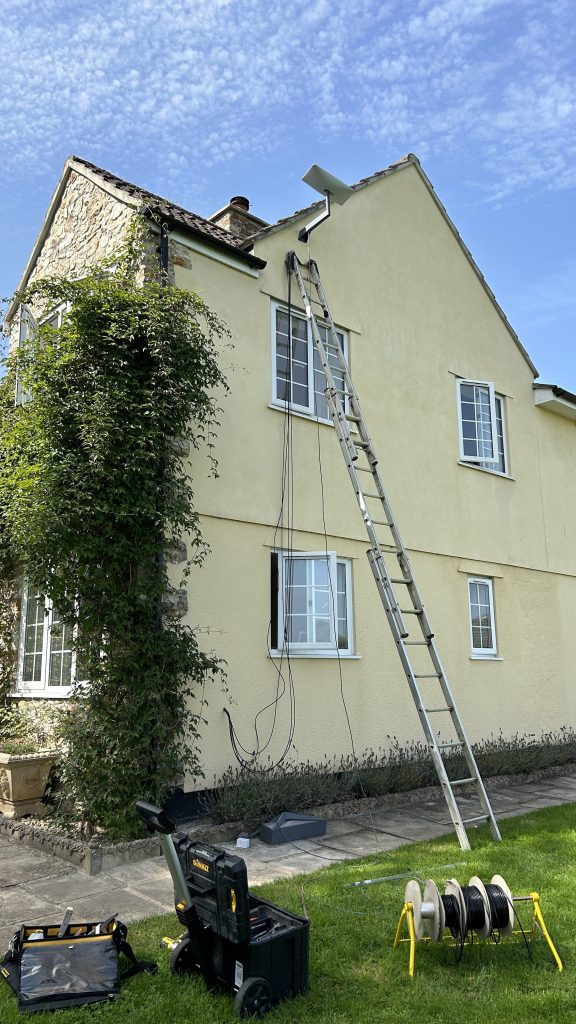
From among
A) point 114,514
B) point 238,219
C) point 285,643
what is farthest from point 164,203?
point 285,643

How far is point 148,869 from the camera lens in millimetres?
6062

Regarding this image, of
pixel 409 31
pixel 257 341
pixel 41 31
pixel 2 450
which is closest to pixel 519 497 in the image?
pixel 257 341

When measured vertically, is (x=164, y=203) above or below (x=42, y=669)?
above

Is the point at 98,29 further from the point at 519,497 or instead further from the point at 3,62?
the point at 519,497

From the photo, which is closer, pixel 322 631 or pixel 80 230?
pixel 322 631

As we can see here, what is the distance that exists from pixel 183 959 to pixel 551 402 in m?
11.6

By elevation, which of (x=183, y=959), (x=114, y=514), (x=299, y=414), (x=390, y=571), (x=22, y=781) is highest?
(x=299, y=414)

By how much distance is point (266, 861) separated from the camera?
635cm

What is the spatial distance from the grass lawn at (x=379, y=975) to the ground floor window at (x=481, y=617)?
5620 millimetres

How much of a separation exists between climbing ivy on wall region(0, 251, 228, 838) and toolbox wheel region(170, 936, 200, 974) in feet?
8.49

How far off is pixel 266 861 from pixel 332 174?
715 centimetres

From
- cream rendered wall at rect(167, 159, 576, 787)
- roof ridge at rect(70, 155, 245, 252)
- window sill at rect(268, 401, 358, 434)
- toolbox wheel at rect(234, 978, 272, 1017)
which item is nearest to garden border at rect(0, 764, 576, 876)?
cream rendered wall at rect(167, 159, 576, 787)

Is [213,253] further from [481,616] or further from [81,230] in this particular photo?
[481,616]

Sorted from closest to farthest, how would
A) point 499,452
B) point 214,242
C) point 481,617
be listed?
point 214,242
point 481,617
point 499,452
